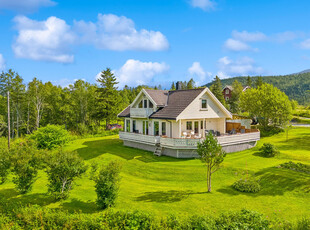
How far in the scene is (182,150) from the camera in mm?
23547

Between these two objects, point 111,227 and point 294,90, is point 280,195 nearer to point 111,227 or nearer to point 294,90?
point 111,227

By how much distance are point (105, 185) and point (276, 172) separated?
46.3 feet

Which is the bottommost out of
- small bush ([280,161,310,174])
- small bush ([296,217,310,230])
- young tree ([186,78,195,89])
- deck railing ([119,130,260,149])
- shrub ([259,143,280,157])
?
small bush ([280,161,310,174])

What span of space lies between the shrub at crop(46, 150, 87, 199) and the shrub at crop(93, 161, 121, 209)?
1503 mm

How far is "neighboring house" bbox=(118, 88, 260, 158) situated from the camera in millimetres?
24656

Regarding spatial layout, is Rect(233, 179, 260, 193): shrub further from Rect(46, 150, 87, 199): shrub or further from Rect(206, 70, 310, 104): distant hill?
Rect(206, 70, 310, 104): distant hill

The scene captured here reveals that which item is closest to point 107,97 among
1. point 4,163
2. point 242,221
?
point 4,163

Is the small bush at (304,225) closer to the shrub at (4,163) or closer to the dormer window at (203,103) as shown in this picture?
the shrub at (4,163)

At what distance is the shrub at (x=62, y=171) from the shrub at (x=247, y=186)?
10629 mm

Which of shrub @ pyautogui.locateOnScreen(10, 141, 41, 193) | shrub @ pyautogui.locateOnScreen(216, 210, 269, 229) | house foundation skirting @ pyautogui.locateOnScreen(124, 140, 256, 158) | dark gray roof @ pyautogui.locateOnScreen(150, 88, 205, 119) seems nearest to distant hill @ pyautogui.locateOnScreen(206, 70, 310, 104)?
house foundation skirting @ pyautogui.locateOnScreen(124, 140, 256, 158)

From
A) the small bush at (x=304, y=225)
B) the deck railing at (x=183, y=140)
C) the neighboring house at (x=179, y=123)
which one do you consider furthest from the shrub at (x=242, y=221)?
the neighboring house at (x=179, y=123)

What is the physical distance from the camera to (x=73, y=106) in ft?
175

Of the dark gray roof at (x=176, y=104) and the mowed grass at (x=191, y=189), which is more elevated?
the dark gray roof at (x=176, y=104)

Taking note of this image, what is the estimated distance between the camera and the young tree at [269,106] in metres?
34.2
